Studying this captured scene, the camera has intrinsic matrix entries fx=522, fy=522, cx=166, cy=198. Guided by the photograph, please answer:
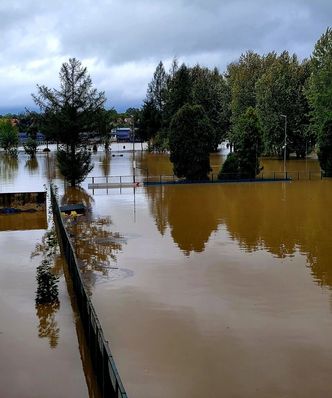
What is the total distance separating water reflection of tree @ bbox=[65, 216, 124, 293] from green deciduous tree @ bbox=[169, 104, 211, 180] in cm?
1612

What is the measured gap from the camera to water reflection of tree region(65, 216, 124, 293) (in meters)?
17.0

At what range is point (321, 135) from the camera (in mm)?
43625

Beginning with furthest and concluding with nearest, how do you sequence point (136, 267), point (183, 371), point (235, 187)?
point (235, 187), point (136, 267), point (183, 371)

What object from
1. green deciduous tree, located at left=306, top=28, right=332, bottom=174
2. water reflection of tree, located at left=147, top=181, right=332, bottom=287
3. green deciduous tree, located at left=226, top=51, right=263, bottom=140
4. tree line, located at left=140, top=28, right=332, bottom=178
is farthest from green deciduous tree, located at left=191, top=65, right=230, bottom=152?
water reflection of tree, located at left=147, top=181, right=332, bottom=287

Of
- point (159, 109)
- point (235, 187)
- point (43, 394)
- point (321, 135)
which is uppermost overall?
point (159, 109)

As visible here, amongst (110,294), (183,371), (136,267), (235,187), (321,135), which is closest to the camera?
(183,371)

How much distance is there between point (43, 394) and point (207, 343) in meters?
3.63

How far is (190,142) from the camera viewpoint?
4147cm

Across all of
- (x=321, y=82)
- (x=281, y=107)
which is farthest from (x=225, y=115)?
(x=321, y=82)

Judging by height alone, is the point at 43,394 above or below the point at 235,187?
below

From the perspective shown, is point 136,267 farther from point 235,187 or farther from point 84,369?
point 235,187

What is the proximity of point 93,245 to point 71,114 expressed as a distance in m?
22.3

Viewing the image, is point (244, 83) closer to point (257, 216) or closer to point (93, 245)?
point (257, 216)

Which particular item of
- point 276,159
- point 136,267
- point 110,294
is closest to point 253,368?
point 110,294
